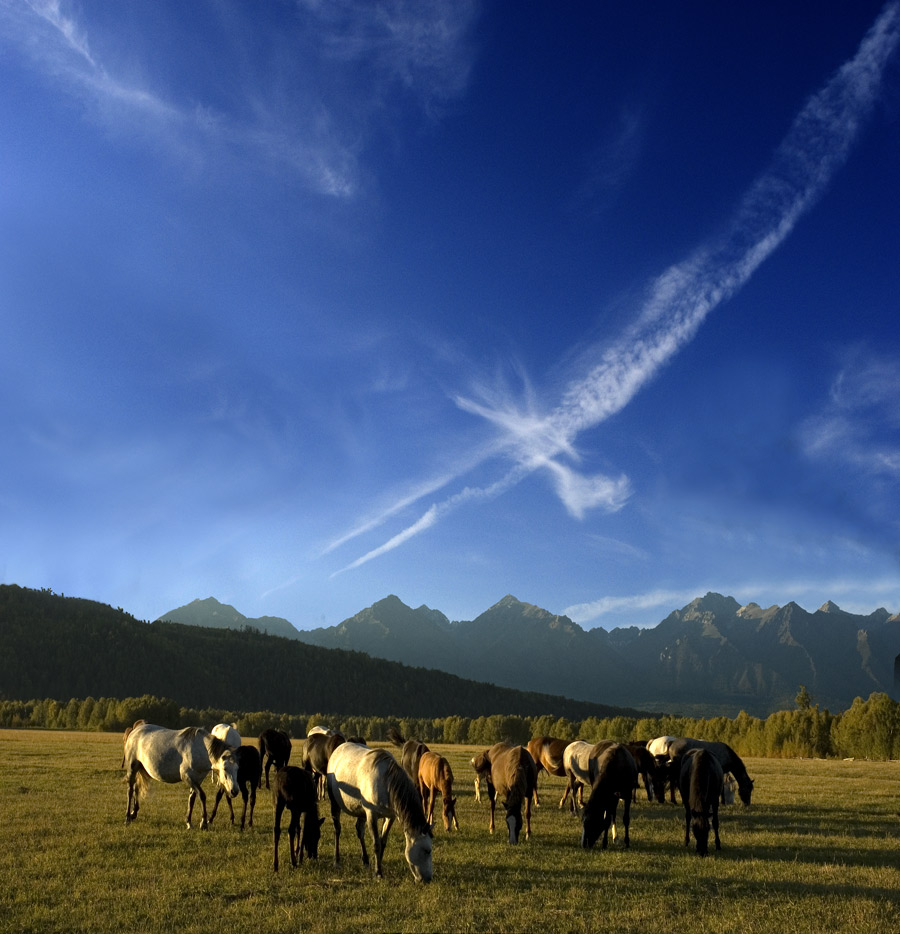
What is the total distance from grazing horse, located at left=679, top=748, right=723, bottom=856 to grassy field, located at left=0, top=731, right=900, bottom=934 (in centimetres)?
49

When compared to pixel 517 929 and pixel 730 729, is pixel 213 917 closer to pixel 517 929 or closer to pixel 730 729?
pixel 517 929

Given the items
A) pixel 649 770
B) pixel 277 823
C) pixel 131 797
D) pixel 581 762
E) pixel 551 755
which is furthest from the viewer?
pixel 649 770

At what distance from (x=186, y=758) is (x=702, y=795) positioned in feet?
39.9

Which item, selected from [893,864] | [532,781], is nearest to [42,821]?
[532,781]

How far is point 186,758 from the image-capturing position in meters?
16.6

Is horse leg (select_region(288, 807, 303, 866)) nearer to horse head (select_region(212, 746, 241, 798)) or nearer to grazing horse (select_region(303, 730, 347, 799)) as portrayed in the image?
horse head (select_region(212, 746, 241, 798))

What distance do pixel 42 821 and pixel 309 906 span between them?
11.3m

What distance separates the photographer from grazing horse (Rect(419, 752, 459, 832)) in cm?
1527

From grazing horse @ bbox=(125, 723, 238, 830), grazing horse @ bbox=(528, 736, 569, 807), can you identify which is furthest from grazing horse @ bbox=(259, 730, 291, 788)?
grazing horse @ bbox=(528, 736, 569, 807)

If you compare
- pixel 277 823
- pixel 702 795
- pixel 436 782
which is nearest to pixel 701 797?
pixel 702 795

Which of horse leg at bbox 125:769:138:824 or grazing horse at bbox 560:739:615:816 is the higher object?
grazing horse at bbox 560:739:615:816

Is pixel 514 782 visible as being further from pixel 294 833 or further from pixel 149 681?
pixel 149 681

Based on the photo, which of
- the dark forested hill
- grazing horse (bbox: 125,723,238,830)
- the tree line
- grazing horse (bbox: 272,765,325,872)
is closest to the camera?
grazing horse (bbox: 272,765,325,872)

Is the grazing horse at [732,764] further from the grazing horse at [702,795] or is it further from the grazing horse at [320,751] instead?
the grazing horse at [320,751]
